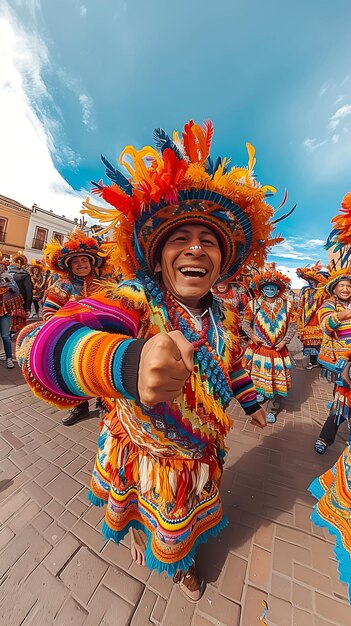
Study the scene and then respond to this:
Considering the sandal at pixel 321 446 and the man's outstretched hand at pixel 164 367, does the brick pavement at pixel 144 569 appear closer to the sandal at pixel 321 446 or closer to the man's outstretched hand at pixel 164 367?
the sandal at pixel 321 446

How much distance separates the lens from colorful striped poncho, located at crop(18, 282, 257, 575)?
74 centimetres

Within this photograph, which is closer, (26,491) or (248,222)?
(248,222)

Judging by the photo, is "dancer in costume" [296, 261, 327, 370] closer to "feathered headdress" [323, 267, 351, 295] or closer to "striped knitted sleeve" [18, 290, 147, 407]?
"feathered headdress" [323, 267, 351, 295]

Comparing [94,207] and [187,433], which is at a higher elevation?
[94,207]

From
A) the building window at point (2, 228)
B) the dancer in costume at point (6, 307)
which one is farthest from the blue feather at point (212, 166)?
the building window at point (2, 228)

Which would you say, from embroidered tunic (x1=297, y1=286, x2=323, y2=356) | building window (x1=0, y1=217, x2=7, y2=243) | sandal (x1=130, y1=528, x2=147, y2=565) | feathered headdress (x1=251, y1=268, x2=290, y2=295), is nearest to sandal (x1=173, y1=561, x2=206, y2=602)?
sandal (x1=130, y1=528, x2=147, y2=565)

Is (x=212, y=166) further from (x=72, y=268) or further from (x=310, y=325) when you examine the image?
(x=310, y=325)

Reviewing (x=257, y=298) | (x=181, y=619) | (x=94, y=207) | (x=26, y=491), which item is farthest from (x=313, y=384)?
(x=94, y=207)

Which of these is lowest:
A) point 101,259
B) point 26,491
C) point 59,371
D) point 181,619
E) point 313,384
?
point 26,491

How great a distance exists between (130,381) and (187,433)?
675mm

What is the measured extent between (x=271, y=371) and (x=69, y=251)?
352cm

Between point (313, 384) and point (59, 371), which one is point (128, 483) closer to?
point (59, 371)

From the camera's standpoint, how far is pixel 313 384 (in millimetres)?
5621

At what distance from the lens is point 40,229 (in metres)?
25.2
